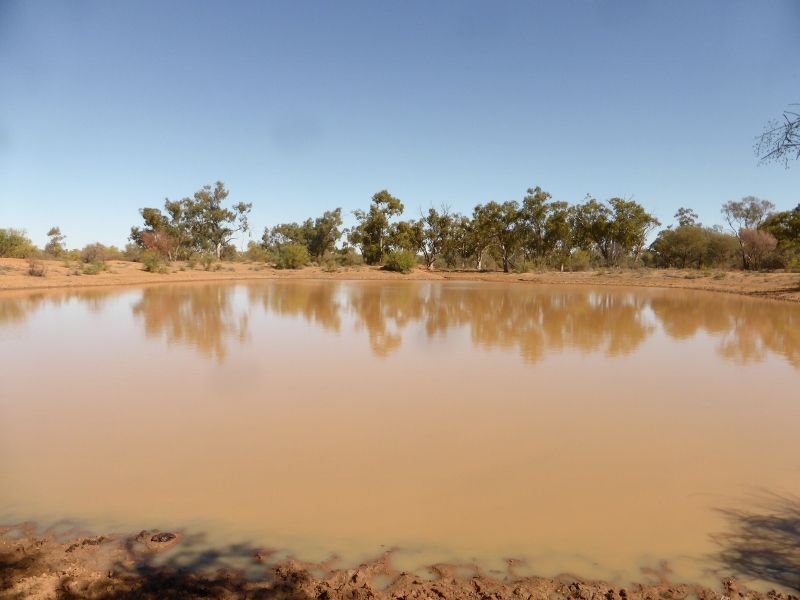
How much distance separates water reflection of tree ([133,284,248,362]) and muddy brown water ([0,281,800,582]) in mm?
397

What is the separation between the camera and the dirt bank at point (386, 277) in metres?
26.2

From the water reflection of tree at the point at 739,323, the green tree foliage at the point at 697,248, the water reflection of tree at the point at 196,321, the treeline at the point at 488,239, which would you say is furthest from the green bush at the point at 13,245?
the green tree foliage at the point at 697,248

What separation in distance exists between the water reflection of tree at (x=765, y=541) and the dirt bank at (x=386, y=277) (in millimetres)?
23154

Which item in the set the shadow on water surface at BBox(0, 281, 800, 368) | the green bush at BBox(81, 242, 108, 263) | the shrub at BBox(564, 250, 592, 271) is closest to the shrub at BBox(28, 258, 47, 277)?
the shadow on water surface at BBox(0, 281, 800, 368)

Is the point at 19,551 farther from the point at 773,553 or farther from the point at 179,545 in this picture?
the point at 773,553

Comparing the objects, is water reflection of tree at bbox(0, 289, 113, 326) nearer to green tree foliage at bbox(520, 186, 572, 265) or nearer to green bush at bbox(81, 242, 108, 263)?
green bush at bbox(81, 242, 108, 263)

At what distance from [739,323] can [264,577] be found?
53.1 ft

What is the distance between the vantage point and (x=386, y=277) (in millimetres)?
41250

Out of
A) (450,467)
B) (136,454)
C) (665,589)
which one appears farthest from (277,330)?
(665,589)

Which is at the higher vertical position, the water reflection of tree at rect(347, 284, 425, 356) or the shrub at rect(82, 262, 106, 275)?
the shrub at rect(82, 262, 106, 275)

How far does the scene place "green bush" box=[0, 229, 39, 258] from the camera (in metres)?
37.1

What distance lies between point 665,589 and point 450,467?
1974 millimetres

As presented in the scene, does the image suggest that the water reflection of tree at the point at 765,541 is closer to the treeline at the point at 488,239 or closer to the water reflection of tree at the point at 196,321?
the water reflection of tree at the point at 196,321

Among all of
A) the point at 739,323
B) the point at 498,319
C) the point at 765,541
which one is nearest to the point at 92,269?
the point at 498,319
